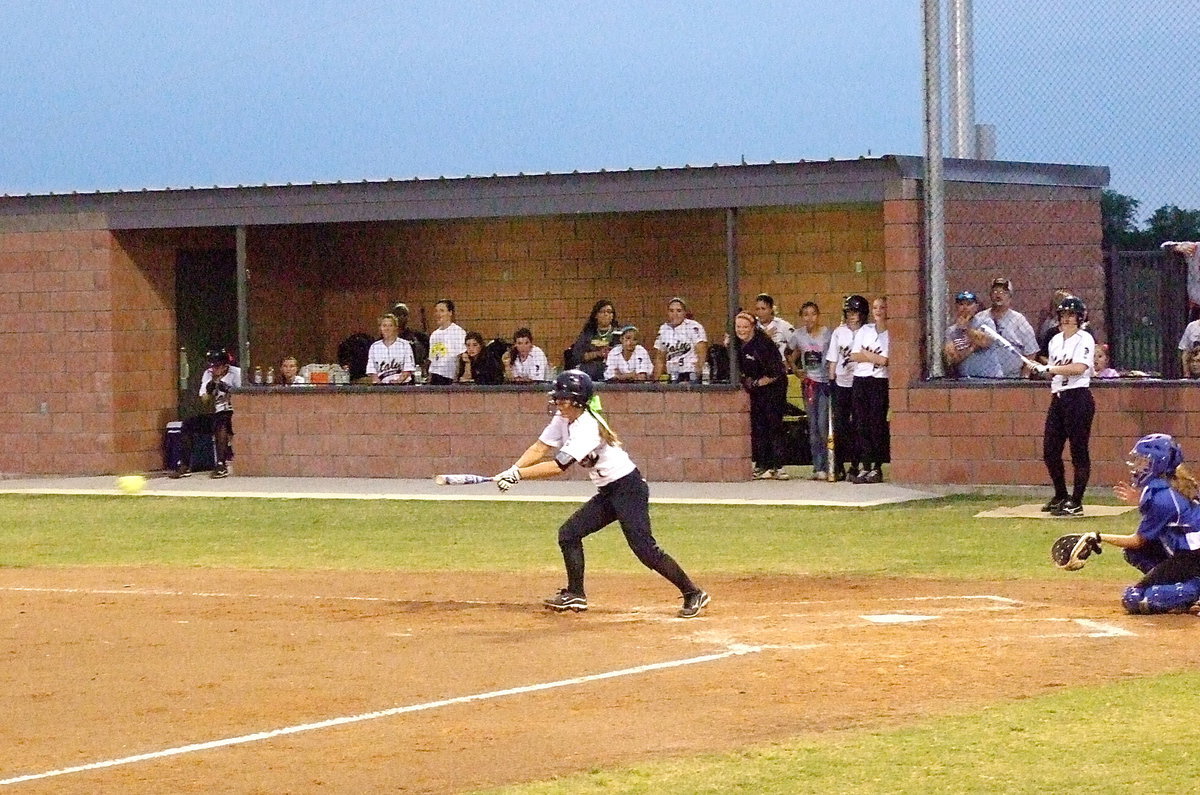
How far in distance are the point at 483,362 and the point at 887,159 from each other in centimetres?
549

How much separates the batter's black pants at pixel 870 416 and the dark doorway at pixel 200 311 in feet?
29.3

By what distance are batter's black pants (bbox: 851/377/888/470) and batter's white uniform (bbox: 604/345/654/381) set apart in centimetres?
249

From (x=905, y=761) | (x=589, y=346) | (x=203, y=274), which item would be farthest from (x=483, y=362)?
(x=905, y=761)

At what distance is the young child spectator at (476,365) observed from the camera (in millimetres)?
21875

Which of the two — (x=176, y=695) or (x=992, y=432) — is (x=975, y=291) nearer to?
(x=992, y=432)

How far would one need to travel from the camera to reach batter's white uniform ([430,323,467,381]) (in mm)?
21797

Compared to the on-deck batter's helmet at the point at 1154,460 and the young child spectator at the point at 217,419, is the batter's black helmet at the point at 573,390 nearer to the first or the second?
the on-deck batter's helmet at the point at 1154,460

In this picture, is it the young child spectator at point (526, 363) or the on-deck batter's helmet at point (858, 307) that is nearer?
the on-deck batter's helmet at point (858, 307)

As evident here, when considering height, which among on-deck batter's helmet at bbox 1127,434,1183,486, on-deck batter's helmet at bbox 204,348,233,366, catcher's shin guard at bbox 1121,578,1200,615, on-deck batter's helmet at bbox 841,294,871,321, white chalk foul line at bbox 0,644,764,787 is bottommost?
white chalk foul line at bbox 0,644,764,787

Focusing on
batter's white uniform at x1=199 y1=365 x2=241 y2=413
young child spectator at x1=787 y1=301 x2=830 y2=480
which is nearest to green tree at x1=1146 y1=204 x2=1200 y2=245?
young child spectator at x1=787 y1=301 x2=830 y2=480

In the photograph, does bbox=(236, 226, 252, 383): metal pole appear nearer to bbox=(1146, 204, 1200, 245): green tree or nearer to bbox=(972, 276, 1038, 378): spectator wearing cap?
bbox=(972, 276, 1038, 378): spectator wearing cap

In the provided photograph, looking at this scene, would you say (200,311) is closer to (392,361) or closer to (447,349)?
(392,361)

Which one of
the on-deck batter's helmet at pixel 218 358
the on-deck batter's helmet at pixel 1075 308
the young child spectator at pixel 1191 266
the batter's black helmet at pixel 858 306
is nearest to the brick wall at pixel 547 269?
the on-deck batter's helmet at pixel 218 358

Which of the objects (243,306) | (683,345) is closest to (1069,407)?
(683,345)
